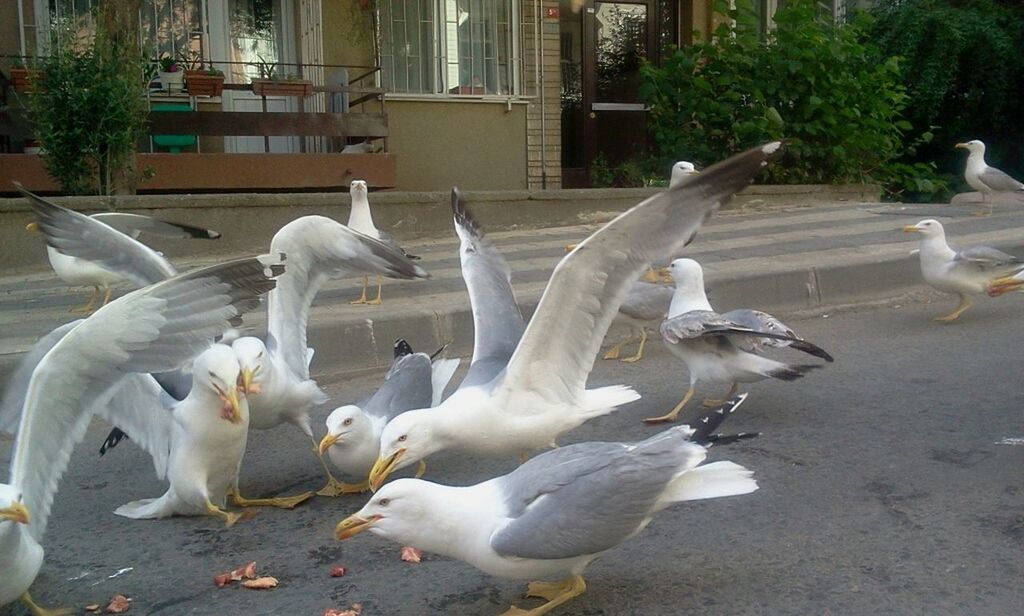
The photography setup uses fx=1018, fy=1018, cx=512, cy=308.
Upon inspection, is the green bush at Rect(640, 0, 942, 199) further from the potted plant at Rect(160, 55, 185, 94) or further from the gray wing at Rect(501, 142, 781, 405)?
the gray wing at Rect(501, 142, 781, 405)

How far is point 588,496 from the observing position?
2.71m

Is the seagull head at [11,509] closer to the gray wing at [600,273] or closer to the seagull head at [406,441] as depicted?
the seagull head at [406,441]

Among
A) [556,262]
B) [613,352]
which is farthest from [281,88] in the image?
[613,352]

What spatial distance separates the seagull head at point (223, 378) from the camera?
3.44 m

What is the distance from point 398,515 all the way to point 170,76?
373 inches

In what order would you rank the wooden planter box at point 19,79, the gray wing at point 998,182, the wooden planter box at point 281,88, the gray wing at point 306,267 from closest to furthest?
the gray wing at point 306,267 < the wooden planter box at point 19,79 < the gray wing at point 998,182 < the wooden planter box at point 281,88

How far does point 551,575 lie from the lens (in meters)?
2.78

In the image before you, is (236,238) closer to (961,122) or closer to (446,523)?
(446,523)

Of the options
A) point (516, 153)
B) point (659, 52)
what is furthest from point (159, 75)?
point (659, 52)

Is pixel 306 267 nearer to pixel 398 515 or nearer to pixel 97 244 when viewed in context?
pixel 97 244

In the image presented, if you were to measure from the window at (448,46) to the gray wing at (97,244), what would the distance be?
26.6 feet

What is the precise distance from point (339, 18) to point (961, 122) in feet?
32.0

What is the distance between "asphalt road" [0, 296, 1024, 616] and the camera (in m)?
2.86

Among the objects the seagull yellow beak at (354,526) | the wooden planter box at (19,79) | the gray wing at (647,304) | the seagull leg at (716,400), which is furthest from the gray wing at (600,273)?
the wooden planter box at (19,79)
